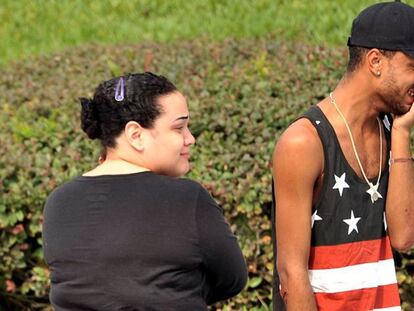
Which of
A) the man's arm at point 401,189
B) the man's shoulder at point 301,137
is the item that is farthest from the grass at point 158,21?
the man's shoulder at point 301,137

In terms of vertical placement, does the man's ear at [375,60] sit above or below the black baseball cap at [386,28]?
below

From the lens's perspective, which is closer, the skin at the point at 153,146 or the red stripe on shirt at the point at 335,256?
the skin at the point at 153,146

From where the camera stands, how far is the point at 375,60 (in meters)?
3.48

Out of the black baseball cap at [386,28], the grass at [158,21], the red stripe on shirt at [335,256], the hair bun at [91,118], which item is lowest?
the red stripe on shirt at [335,256]

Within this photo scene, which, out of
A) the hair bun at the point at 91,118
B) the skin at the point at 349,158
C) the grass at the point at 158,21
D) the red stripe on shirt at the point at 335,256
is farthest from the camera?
the grass at the point at 158,21

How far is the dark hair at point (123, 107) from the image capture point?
3.19 metres

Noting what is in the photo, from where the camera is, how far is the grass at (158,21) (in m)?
9.33

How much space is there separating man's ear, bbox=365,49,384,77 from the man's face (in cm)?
2

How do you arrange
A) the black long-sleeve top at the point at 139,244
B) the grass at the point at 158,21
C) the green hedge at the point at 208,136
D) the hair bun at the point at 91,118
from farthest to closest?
the grass at the point at 158,21 → the green hedge at the point at 208,136 → the hair bun at the point at 91,118 → the black long-sleeve top at the point at 139,244

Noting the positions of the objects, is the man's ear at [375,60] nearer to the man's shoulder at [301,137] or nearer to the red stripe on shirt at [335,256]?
the man's shoulder at [301,137]

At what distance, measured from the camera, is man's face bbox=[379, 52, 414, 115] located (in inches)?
136

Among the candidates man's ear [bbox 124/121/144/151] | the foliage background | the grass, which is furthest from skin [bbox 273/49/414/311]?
the grass

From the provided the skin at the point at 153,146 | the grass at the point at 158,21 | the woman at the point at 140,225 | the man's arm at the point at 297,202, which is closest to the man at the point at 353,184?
the man's arm at the point at 297,202

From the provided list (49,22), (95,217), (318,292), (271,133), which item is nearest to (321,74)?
(271,133)
